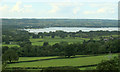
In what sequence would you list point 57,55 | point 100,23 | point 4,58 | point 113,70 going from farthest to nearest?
point 100,23 < point 57,55 < point 4,58 < point 113,70

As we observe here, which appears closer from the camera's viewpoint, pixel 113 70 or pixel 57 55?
pixel 113 70

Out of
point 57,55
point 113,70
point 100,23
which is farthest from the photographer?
point 100,23

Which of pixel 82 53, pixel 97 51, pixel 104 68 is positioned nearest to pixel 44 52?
pixel 82 53

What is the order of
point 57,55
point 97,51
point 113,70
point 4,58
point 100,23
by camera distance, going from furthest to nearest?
point 100,23, point 97,51, point 57,55, point 4,58, point 113,70

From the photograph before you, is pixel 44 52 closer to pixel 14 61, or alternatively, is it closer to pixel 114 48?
pixel 14 61

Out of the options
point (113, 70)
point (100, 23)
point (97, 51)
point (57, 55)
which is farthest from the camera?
point (100, 23)

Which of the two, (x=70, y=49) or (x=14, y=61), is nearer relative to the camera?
(x=14, y=61)

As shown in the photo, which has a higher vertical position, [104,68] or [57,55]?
[104,68]

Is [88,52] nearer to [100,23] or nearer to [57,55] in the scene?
[57,55]

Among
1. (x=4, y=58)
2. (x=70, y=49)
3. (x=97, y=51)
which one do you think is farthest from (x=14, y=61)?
(x=97, y=51)
